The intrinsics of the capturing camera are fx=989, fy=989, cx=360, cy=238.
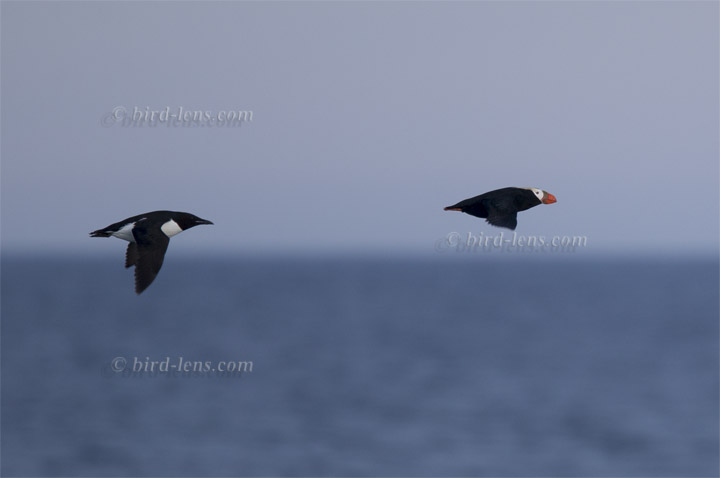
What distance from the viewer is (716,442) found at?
4394cm

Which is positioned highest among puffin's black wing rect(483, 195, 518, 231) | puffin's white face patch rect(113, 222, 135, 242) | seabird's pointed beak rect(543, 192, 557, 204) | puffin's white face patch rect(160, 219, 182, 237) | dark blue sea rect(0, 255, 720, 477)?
seabird's pointed beak rect(543, 192, 557, 204)

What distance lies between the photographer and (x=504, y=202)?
9.48 m

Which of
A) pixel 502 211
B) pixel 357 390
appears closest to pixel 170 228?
pixel 502 211

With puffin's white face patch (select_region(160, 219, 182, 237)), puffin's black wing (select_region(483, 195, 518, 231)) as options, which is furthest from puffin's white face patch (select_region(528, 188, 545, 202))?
puffin's white face patch (select_region(160, 219, 182, 237))

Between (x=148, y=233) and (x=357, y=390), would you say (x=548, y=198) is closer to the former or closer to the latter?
(x=148, y=233)

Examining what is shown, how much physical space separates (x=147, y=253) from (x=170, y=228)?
473 mm

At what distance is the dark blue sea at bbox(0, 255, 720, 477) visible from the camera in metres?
40.1

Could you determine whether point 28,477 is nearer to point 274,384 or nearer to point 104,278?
point 274,384

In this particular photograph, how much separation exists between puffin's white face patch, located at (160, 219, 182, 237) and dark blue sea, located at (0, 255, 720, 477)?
5658 millimetres

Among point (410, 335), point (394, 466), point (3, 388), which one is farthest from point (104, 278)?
point (394, 466)

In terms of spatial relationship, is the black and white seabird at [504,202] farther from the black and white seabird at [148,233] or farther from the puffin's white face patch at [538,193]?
the black and white seabird at [148,233]

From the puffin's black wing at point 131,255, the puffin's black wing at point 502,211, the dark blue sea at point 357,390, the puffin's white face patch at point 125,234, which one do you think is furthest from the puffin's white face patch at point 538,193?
the dark blue sea at point 357,390

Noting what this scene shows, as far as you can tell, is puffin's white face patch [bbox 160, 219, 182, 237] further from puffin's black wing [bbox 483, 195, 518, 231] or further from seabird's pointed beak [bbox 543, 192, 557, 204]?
seabird's pointed beak [bbox 543, 192, 557, 204]

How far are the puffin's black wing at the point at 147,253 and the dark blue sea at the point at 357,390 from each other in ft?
18.8
